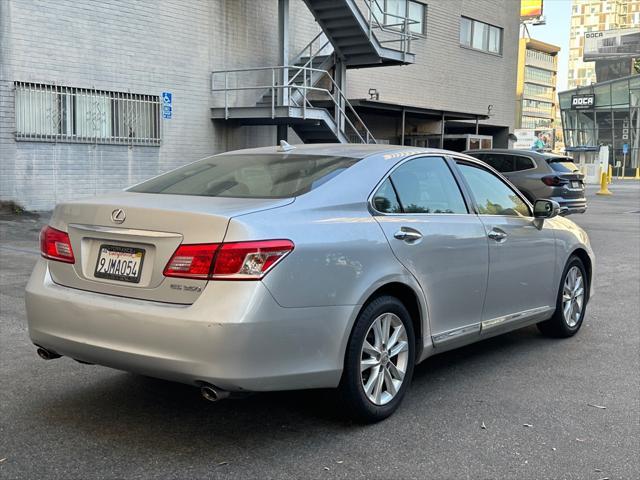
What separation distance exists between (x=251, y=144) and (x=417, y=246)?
644 inches

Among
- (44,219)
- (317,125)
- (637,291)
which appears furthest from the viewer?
(317,125)

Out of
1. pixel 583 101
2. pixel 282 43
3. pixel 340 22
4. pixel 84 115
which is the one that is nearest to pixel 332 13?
pixel 340 22

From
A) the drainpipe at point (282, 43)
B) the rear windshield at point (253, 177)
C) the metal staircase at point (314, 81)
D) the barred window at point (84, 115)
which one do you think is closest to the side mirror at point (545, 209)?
the rear windshield at point (253, 177)

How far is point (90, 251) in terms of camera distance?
395 cm

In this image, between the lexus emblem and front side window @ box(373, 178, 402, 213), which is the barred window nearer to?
the lexus emblem

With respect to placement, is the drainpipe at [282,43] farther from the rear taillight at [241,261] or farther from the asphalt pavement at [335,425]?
the rear taillight at [241,261]

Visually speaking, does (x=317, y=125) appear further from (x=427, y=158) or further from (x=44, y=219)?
(x=427, y=158)

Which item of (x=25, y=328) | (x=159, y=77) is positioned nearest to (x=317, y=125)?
(x=159, y=77)

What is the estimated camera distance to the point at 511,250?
5.34 m

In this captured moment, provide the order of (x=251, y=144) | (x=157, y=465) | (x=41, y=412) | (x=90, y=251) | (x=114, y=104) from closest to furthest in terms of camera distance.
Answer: (x=157, y=465), (x=90, y=251), (x=41, y=412), (x=114, y=104), (x=251, y=144)

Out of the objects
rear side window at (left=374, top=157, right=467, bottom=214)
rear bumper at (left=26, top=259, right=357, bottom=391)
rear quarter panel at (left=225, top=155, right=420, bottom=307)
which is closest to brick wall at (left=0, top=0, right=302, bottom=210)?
rear side window at (left=374, top=157, right=467, bottom=214)

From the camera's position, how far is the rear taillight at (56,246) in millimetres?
4043

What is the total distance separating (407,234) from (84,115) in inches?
519

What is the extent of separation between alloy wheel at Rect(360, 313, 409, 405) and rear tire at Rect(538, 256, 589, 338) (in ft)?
7.57
